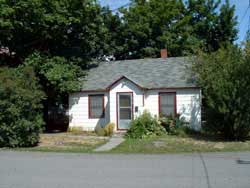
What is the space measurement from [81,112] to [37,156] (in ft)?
33.4

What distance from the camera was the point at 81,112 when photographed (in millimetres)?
24453

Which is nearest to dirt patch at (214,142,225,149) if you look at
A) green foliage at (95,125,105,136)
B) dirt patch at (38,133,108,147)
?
dirt patch at (38,133,108,147)

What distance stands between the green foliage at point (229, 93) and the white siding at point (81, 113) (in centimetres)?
712

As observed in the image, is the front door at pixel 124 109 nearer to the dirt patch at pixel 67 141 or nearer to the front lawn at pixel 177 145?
the dirt patch at pixel 67 141

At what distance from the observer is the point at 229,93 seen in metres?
18.3

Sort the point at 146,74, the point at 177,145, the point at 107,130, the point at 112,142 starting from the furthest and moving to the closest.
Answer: the point at 146,74 → the point at 107,130 → the point at 112,142 → the point at 177,145

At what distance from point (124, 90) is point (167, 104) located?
2645 mm

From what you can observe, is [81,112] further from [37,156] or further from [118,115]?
[37,156]

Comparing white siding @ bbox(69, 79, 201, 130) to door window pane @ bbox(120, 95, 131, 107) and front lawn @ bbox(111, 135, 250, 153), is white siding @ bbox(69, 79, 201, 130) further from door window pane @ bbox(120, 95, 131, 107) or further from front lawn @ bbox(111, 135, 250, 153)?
front lawn @ bbox(111, 135, 250, 153)

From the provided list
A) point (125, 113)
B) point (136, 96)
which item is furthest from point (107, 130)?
point (136, 96)

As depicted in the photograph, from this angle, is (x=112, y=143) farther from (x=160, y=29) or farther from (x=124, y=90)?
(x=160, y=29)

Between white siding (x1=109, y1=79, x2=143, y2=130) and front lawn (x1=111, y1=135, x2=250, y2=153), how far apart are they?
10.2 feet

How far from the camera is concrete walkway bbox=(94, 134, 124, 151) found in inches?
668

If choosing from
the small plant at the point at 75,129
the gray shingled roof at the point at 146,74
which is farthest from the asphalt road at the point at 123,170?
the small plant at the point at 75,129
